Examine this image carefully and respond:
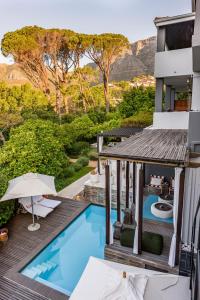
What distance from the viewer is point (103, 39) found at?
102 ft

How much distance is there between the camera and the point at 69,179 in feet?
51.5

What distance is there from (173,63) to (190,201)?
827cm

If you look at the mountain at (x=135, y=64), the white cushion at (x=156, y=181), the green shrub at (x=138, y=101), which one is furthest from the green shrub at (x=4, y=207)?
the mountain at (x=135, y=64)

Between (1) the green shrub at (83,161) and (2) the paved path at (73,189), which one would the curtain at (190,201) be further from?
(1) the green shrub at (83,161)

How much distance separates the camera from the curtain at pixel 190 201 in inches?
283

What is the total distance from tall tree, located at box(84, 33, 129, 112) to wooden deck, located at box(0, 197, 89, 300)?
2701cm

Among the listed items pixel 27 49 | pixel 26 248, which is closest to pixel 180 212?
pixel 26 248

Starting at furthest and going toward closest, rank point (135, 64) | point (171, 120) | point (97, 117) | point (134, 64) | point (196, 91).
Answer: point (134, 64), point (135, 64), point (97, 117), point (171, 120), point (196, 91)

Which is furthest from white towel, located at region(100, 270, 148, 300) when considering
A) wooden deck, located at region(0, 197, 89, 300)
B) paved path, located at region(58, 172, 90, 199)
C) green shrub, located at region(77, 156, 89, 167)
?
green shrub, located at region(77, 156, 89, 167)

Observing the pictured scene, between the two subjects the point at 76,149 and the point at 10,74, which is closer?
the point at 76,149

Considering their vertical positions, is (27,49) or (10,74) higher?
(10,74)

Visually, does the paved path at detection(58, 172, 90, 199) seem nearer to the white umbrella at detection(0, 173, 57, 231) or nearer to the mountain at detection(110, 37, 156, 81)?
the white umbrella at detection(0, 173, 57, 231)

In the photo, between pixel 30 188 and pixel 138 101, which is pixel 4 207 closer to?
pixel 30 188

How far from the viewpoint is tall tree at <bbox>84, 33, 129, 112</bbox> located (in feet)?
102
